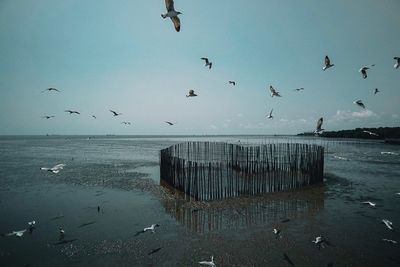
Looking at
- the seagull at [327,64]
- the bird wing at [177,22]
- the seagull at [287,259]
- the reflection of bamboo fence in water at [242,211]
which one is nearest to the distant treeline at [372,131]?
the reflection of bamboo fence in water at [242,211]

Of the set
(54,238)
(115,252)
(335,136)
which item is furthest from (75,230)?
(335,136)

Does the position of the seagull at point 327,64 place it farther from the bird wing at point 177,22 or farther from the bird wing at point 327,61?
the bird wing at point 177,22

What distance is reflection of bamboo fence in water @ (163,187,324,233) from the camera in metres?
11.1

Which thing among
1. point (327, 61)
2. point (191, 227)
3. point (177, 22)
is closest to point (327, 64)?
point (327, 61)

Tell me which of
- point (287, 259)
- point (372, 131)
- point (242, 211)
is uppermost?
point (372, 131)

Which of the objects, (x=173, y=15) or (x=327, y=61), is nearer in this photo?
(x=173, y=15)

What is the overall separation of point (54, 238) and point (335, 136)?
122 metres

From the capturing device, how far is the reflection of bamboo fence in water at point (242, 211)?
1110 cm

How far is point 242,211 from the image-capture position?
12555 millimetres

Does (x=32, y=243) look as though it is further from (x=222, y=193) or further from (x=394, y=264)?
(x=394, y=264)

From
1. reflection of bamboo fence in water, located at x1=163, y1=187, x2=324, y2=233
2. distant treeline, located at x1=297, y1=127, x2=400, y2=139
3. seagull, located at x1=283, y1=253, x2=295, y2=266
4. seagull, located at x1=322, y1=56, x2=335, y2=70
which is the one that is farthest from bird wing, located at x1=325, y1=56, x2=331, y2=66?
distant treeline, located at x1=297, y1=127, x2=400, y2=139

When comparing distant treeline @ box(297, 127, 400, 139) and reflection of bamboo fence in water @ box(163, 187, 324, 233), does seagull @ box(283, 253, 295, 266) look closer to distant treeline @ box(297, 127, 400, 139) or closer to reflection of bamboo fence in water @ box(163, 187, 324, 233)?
reflection of bamboo fence in water @ box(163, 187, 324, 233)

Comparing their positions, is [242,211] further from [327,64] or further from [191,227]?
[327,64]

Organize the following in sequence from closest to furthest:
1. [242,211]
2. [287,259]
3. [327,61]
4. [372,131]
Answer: [287,259] < [327,61] < [242,211] < [372,131]
